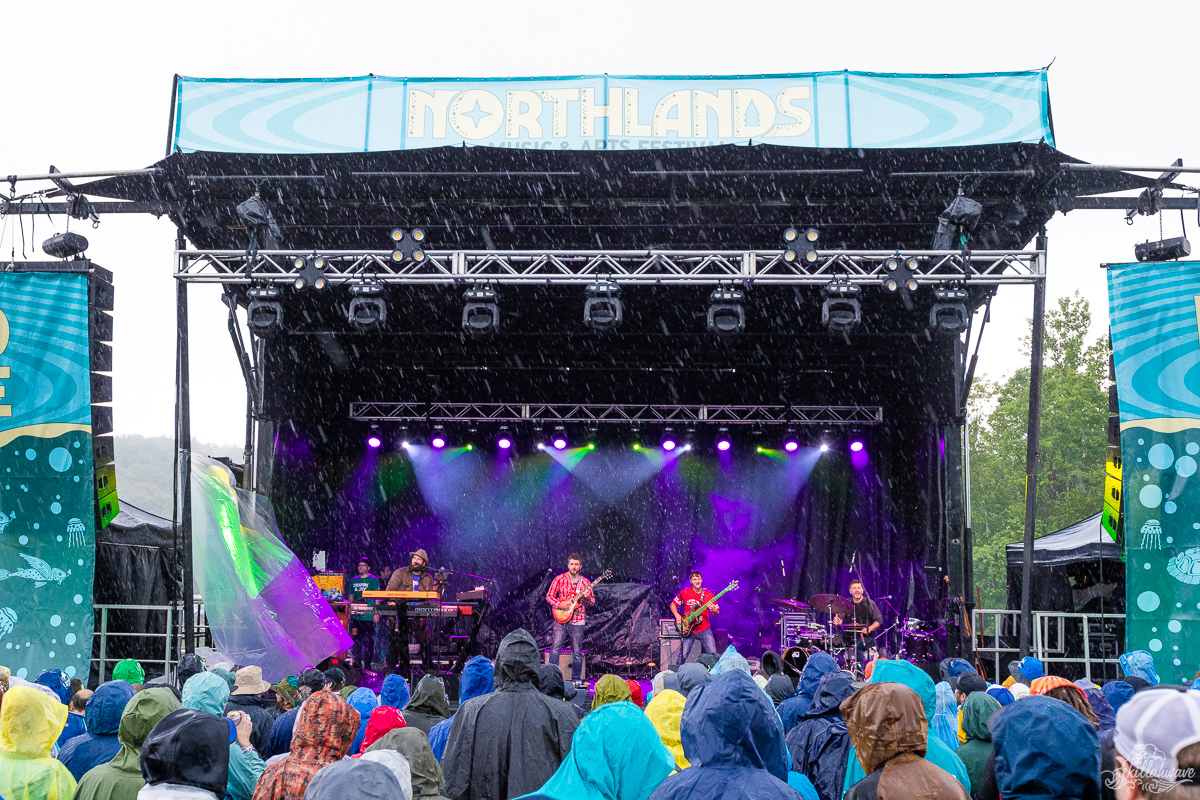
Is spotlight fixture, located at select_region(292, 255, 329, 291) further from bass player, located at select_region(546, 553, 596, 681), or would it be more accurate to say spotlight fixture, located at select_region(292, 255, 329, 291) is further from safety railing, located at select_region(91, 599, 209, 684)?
bass player, located at select_region(546, 553, 596, 681)

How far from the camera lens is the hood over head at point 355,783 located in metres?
2.21

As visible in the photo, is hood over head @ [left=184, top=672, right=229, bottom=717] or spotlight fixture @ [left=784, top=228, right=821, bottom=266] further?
spotlight fixture @ [left=784, top=228, right=821, bottom=266]

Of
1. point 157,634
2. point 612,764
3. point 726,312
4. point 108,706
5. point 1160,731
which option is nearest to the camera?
point 1160,731

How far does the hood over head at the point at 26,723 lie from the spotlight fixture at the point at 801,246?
7.93 meters

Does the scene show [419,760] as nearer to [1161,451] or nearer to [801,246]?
[801,246]

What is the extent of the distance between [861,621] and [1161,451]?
405 centimetres

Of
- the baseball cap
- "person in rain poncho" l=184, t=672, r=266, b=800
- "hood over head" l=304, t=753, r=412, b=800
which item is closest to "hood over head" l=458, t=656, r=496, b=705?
"person in rain poncho" l=184, t=672, r=266, b=800

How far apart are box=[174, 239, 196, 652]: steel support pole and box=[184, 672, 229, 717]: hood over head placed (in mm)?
6568

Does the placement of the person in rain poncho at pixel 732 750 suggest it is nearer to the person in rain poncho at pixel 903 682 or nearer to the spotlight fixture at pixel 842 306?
the person in rain poncho at pixel 903 682

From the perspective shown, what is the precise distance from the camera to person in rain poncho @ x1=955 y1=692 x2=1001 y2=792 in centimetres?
383

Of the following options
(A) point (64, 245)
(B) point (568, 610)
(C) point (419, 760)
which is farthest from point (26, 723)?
(B) point (568, 610)

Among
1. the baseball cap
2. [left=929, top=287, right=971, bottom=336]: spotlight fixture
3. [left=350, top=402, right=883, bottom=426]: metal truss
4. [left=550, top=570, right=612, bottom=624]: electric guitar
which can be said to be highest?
[left=929, top=287, right=971, bottom=336]: spotlight fixture

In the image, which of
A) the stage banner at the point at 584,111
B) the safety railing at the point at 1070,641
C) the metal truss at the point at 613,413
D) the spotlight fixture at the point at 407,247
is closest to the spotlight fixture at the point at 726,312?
the stage banner at the point at 584,111

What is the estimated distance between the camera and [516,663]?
148 inches
